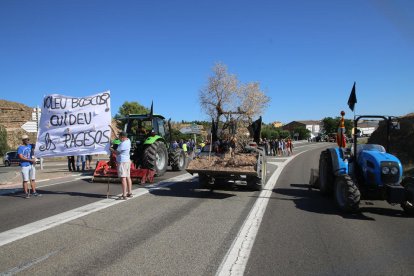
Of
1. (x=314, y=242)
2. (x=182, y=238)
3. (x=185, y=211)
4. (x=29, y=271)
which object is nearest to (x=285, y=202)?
(x=185, y=211)

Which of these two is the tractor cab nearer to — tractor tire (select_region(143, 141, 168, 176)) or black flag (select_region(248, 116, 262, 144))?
tractor tire (select_region(143, 141, 168, 176))

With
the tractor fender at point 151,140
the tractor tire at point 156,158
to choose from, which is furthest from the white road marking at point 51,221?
the tractor fender at point 151,140

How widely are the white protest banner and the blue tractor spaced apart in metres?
6.50

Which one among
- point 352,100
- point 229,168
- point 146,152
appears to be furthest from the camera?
point 146,152

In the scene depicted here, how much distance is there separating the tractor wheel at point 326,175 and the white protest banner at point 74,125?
623cm

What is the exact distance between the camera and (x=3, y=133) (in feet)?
158

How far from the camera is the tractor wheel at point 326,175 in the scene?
9864mm

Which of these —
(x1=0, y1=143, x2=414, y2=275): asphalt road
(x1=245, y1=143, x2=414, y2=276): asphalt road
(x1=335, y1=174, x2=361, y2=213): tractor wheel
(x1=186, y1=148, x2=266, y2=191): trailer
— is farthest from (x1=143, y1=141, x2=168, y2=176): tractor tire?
(x1=335, y1=174, x2=361, y2=213): tractor wheel

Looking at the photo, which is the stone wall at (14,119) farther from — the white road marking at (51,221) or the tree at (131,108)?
the white road marking at (51,221)

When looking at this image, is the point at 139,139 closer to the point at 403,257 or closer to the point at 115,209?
the point at 115,209

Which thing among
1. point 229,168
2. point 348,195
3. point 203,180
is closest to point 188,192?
point 203,180

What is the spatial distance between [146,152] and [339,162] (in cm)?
711

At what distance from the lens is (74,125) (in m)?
11.1

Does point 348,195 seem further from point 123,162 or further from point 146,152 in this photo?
point 146,152
